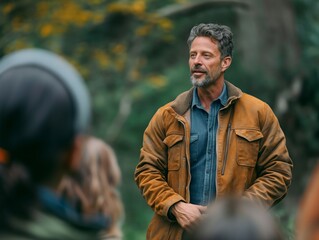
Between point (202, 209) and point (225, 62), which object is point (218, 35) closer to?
point (225, 62)

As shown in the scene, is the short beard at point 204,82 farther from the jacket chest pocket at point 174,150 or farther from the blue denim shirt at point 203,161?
the jacket chest pocket at point 174,150

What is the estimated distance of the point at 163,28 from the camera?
18.1 meters

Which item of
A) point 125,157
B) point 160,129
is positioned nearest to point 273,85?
point 125,157

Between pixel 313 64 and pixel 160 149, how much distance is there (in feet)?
31.2

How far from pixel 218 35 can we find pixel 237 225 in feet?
14.5

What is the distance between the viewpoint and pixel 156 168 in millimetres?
7012

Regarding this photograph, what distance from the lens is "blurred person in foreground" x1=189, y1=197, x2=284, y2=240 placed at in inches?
110

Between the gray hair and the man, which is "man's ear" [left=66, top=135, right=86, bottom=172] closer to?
the man

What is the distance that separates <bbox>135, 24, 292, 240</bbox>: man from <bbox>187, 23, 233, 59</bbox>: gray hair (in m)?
0.12

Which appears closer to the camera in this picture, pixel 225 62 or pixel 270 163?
pixel 270 163

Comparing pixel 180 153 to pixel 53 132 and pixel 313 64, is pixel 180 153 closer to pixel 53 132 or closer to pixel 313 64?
pixel 53 132

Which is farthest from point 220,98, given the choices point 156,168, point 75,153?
point 75,153

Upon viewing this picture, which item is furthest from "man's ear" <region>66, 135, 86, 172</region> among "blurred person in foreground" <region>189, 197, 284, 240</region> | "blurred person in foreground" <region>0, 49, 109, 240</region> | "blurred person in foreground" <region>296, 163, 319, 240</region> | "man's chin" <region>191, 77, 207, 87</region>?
"man's chin" <region>191, 77, 207, 87</region>

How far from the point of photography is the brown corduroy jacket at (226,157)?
6.83 meters
